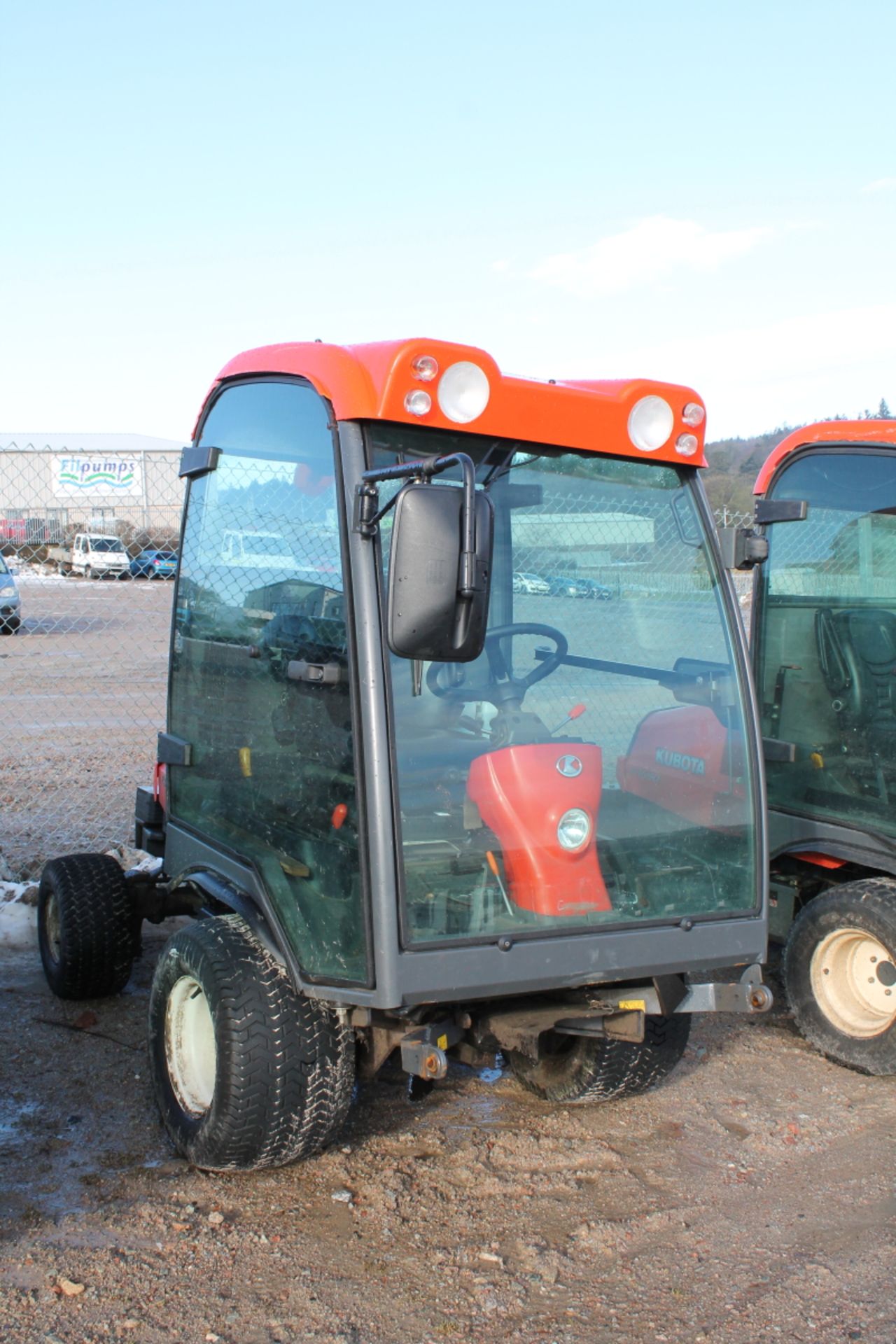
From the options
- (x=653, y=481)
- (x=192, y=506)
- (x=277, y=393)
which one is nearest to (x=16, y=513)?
(x=192, y=506)

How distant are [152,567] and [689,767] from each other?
5.97m

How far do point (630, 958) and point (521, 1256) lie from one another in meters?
0.77

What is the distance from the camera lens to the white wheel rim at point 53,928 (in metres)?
4.52

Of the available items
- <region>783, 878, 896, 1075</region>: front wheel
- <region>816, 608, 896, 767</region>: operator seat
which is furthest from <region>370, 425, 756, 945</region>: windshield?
<region>816, 608, 896, 767</region>: operator seat

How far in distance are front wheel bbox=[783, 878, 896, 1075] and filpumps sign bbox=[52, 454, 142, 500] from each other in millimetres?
4238

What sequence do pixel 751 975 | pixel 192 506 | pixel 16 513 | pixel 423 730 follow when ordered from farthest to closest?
pixel 16 513
pixel 192 506
pixel 751 975
pixel 423 730

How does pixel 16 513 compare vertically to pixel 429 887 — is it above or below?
above

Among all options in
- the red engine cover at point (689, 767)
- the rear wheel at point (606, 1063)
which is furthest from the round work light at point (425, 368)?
the rear wheel at point (606, 1063)

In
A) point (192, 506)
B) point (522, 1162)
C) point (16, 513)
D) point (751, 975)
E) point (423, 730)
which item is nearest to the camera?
point (423, 730)

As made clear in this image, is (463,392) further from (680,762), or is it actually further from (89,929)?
(89,929)

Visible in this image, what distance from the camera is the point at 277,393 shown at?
3.28 m

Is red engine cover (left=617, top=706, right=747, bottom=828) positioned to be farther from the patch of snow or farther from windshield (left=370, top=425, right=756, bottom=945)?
the patch of snow

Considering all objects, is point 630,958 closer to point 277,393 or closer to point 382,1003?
point 382,1003

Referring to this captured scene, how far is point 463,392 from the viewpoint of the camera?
2875mm
